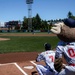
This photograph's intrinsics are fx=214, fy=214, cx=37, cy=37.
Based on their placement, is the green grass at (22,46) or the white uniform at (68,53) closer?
the white uniform at (68,53)

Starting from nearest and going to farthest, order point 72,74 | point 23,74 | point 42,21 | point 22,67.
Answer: point 72,74 < point 23,74 < point 22,67 < point 42,21

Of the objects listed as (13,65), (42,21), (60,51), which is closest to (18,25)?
(42,21)

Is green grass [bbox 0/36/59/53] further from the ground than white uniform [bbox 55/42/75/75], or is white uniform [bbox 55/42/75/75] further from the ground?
white uniform [bbox 55/42/75/75]

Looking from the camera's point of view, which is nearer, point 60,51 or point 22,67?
point 60,51

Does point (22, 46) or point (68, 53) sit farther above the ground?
point (68, 53)

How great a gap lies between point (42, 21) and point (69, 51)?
96.5 m

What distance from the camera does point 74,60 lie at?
4227 millimetres

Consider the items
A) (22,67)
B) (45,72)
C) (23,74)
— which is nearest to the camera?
(45,72)

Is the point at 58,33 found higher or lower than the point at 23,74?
higher

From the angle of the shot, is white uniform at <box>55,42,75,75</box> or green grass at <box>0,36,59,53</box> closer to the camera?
white uniform at <box>55,42,75,75</box>

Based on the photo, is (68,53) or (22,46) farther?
(22,46)

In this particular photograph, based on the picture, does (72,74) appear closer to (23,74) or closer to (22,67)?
(23,74)

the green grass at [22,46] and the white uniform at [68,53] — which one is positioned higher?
the white uniform at [68,53]

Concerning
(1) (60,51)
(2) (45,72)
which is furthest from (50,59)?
(1) (60,51)
